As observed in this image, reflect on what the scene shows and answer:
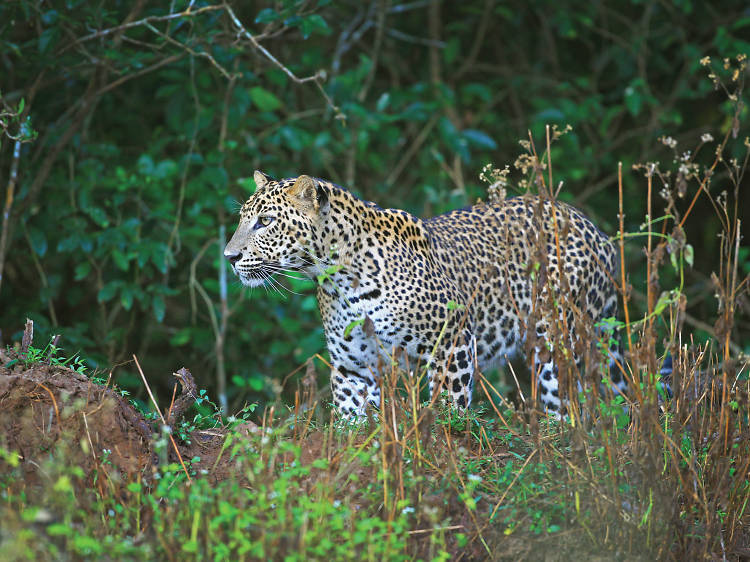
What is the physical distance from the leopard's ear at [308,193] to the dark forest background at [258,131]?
1.18m

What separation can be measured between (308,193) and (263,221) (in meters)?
0.31

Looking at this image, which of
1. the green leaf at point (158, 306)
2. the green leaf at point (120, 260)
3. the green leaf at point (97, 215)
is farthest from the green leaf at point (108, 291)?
the green leaf at point (97, 215)

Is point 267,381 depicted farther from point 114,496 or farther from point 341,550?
point 341,550

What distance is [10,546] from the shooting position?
2781 mm

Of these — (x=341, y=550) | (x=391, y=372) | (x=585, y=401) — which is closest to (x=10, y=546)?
(x=341, y=550)

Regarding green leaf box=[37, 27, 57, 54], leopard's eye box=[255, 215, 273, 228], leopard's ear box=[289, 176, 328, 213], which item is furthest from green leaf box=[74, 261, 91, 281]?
leopard's ear box=[289, 176, 328, 213]

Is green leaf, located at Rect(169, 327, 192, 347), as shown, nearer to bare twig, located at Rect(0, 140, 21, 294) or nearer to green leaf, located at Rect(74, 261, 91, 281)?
green leaf, located at Rect(74, 261, 91, 281)

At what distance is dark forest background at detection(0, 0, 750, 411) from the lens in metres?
7.52

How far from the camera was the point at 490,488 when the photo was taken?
421 cm

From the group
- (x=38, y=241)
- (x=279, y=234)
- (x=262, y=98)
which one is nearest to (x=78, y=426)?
(x=279, y=234)

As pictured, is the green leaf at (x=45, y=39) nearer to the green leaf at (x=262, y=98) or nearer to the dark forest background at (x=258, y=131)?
the dark forest background at (x=258, y=131)

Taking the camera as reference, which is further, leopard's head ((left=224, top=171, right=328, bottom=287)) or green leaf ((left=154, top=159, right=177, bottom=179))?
green leaf ((left=154, top=159, right=177, bottom=179))

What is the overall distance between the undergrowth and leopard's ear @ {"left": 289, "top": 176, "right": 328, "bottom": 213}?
1525 millimetres

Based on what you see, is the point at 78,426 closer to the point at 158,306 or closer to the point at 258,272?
the point at 258,272
